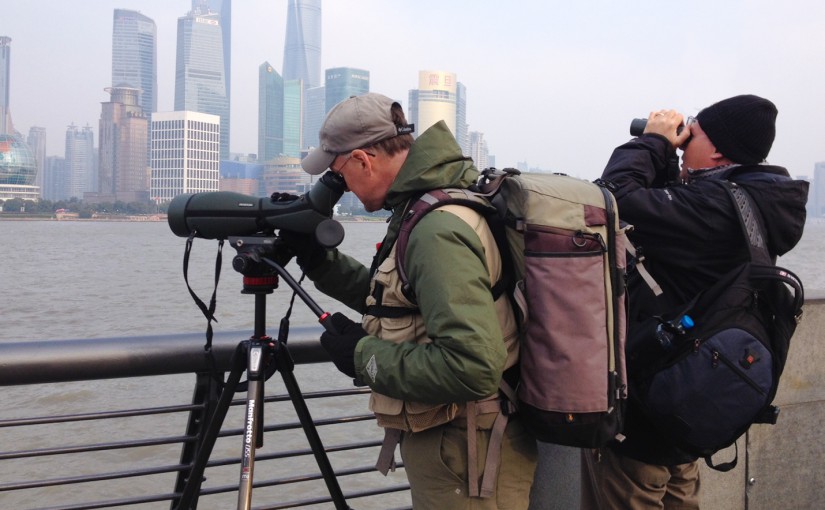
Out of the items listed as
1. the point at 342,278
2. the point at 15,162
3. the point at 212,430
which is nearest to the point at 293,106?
the point at 15,162

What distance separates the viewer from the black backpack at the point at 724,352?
1.82 meters

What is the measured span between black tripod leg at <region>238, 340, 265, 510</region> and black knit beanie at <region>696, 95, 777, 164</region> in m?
1.34

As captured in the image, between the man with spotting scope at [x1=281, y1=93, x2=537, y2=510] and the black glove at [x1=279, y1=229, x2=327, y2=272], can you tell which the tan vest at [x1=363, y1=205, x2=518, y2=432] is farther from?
the black glove at [x1=279, y1=229, x2=327, y2=272]

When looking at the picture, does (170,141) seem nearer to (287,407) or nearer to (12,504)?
(287,407)

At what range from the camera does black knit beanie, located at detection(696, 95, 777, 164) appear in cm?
204

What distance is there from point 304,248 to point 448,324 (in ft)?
2.46

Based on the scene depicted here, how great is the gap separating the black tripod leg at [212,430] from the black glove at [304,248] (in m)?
0.30

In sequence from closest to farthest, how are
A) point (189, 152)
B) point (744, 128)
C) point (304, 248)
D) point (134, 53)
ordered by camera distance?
point (744, 128) < point (304, 248) < point (189, 152) < point (134, 53)

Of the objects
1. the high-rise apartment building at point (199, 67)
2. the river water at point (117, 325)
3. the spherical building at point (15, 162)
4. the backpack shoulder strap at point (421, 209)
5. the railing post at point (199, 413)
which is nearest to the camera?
the backpack shoulder strap at point (421, 209)

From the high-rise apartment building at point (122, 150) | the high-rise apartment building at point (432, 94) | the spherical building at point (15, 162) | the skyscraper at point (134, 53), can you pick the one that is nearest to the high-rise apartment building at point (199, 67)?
the skyscraper at point (134, 53)

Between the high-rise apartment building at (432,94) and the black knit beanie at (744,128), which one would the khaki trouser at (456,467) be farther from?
the high-rise apartment building at (432,94)

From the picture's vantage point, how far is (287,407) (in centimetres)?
1117

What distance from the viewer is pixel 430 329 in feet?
5.08

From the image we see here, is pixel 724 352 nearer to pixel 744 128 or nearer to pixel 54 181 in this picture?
pixel 744 128
